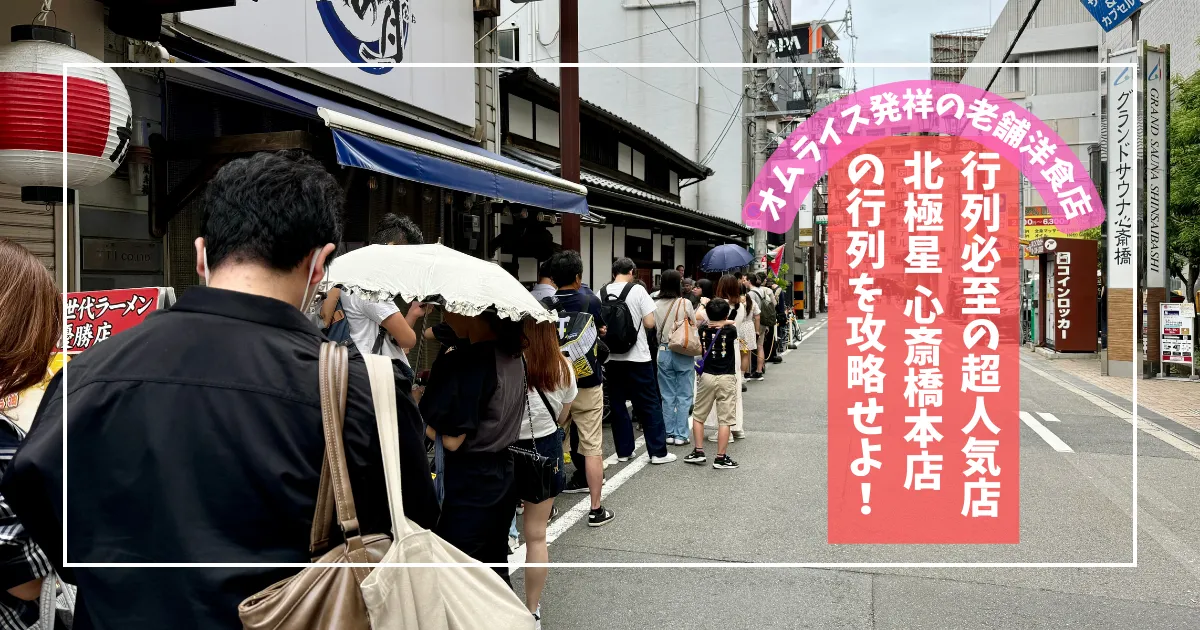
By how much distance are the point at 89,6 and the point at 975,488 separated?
6.72 meters

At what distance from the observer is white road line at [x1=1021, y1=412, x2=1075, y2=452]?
8812mm

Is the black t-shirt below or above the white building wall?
below

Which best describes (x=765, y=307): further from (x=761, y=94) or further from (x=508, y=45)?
(x=761, y=94)

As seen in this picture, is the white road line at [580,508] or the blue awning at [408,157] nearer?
the white road line at [580,508]

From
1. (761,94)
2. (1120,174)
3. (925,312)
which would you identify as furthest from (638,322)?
(761,94)

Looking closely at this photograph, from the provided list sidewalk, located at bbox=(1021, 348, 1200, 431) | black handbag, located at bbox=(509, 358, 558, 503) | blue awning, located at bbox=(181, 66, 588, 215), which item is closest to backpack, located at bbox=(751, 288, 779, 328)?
sidewalk, located at bbox=(1021, 348, 1200, 431)

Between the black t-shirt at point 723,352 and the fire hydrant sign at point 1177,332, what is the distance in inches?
423

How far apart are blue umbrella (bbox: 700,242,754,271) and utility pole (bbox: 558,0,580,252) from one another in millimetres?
4958

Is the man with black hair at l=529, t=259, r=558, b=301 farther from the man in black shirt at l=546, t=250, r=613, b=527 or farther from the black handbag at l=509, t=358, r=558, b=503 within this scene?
the black handbag at l=509, t=358, r=558, b=503

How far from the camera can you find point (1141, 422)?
10.3m

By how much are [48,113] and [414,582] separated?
11.9ft

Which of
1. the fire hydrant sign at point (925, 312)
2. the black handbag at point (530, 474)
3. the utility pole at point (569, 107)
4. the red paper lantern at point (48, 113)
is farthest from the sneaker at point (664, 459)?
the red paper lantern at point (48, 113)

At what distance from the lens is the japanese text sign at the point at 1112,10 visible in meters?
13.3

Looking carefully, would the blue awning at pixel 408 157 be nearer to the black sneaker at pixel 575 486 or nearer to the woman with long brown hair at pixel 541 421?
the woman with long brown hair at pixel 541 421
